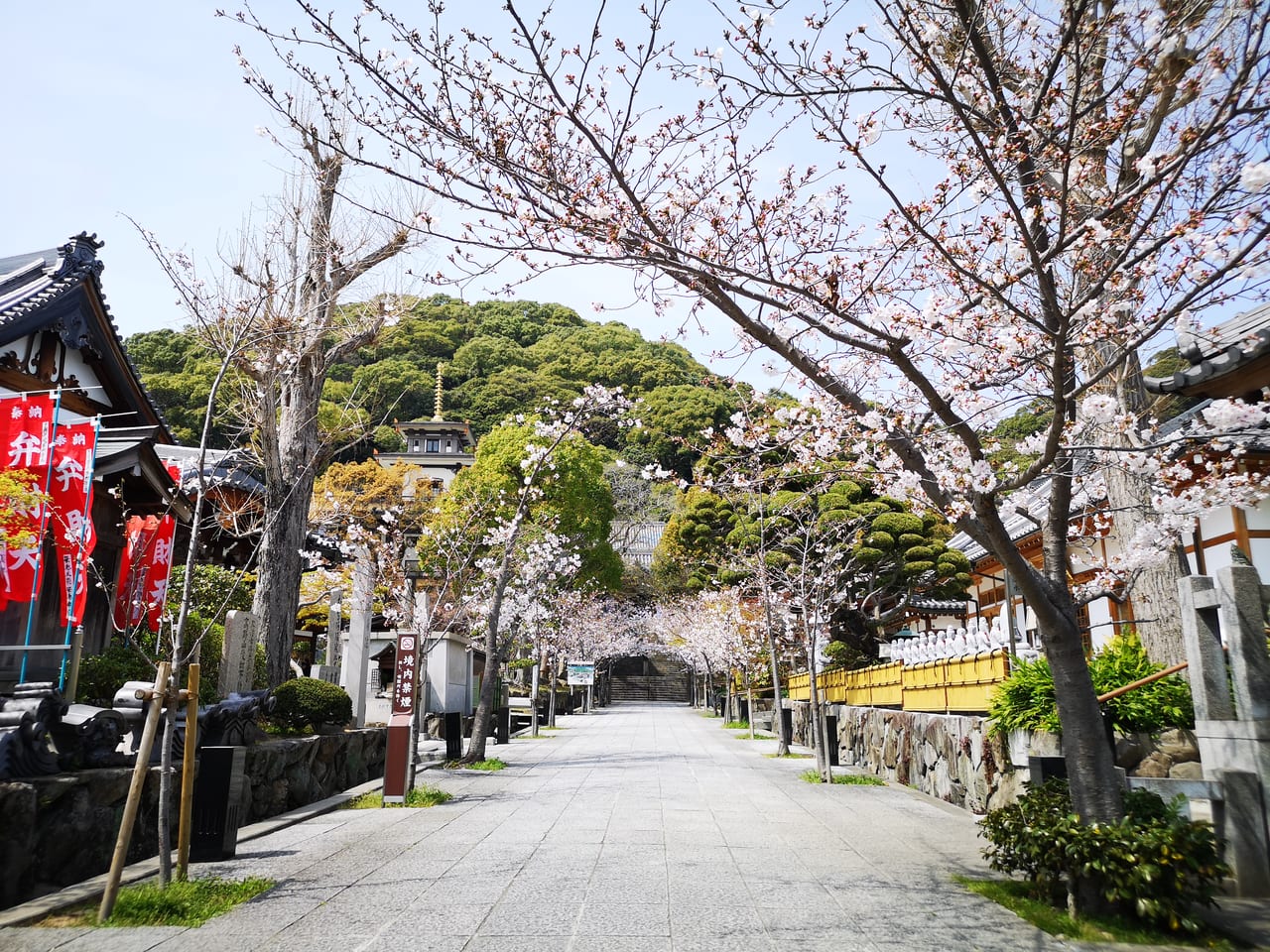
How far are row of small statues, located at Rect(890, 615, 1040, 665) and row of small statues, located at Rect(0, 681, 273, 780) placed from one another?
9.90m

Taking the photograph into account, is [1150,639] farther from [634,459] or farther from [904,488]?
[634,459]

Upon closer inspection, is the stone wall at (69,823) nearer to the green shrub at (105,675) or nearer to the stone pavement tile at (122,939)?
the stone pavement tile at (122,939)

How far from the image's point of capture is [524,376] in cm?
6316

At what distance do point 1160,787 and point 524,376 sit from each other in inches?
2297

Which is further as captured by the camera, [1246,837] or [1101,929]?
[1246,837]

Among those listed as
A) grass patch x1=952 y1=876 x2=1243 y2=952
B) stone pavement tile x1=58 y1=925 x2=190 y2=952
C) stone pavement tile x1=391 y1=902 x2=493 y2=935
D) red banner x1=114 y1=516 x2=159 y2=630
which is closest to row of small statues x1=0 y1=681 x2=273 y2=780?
stone pavement tile x1=58 y1=925 x2=190 y2=952

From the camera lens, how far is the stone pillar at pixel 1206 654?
675 cm

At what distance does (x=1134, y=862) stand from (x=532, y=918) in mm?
3972

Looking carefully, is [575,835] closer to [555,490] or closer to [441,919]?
[441,919]

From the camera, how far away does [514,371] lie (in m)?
64.1

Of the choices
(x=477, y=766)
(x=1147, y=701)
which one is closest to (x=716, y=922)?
(x=1147, y=701)

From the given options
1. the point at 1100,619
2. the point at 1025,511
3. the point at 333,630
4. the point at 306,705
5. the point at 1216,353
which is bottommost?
the point at 306,705

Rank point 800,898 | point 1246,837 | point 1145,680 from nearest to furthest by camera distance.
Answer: point 1246,837 < point 800,898 < point 1145,680

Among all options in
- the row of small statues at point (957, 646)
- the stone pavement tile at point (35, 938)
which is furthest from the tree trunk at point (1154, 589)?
the stone pavement tile at point (35, 938)
